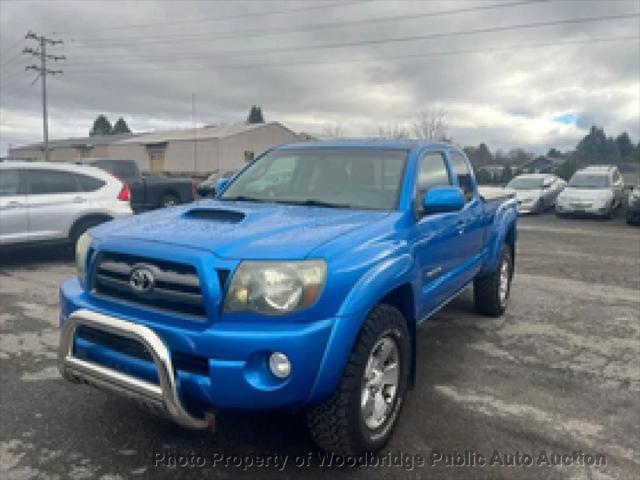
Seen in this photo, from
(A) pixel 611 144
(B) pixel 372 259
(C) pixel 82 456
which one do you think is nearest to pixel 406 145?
(B) pixel 372 259

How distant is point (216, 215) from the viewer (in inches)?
129

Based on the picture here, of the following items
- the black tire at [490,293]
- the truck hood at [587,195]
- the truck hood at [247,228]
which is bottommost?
the black tire at [490,293]

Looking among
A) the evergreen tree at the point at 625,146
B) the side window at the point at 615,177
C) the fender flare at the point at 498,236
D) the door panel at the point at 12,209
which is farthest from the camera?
the evergreen tree at the point at 625,146

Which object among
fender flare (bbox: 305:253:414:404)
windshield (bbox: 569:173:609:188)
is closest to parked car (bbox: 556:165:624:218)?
windshield (bbox: 569:173:609:188)

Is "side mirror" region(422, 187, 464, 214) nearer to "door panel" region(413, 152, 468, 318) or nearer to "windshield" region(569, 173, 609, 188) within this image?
"door panel" region(413, 152, 468, 318)

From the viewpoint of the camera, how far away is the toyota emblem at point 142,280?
8.83 ft

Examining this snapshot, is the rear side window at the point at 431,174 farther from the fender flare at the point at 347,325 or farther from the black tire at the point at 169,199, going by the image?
the black tire at the point at 169,199

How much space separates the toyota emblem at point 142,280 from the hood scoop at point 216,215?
593 millimetres

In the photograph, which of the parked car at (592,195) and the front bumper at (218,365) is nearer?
the front bumper at (218,365)

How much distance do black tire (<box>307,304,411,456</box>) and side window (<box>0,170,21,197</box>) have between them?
273 inches

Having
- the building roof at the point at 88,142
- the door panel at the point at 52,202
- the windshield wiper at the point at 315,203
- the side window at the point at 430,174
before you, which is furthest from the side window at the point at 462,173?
the building roof at the point at 88,142

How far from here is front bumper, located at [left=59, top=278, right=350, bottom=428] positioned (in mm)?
2469

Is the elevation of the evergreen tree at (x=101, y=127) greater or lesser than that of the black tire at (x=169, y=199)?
greater

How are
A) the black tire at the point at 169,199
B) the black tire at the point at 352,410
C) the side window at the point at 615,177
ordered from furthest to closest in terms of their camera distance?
the side window at the point at 615,177 → the black tire at the point at 169,199 → the black tire at the point at 352,410
